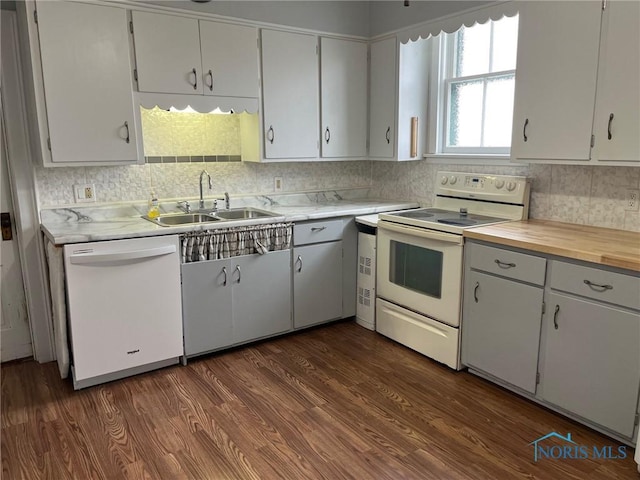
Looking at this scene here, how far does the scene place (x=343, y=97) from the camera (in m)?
3.78

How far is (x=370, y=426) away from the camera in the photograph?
2.38 meters

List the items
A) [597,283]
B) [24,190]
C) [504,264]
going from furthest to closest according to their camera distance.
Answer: [24,190] → [504,264] → [597,283]

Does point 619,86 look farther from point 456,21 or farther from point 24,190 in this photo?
point 24,190

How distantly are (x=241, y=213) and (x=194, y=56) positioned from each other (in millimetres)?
1142

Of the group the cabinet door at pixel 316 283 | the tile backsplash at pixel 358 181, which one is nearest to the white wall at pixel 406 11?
the tile backsplash at pixel 358 181

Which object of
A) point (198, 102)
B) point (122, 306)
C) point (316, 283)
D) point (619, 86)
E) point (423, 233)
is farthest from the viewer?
point (316, 283)

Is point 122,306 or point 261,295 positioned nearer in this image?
point 122,306

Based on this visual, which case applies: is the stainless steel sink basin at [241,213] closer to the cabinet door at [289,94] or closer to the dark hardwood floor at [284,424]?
the cabinet door at [289,94]

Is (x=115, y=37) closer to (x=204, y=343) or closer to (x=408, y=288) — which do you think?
(x=204, y=343)

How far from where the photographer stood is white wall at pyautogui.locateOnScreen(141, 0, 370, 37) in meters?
3.13

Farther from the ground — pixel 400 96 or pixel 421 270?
pixel 400 96

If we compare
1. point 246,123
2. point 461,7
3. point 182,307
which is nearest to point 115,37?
point 246,123

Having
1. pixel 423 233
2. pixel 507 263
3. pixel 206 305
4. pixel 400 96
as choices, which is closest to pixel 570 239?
pixel 507 263

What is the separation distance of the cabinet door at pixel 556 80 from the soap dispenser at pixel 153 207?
2297 mm
